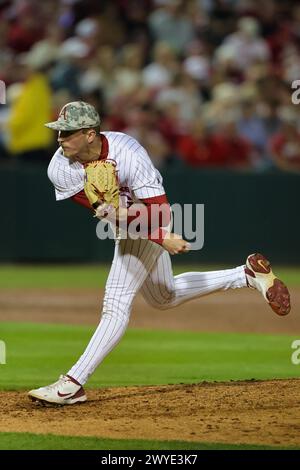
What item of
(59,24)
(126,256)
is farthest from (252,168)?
(126,256)

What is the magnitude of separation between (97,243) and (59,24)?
3.51 meters

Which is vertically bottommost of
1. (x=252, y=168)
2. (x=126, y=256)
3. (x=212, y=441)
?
(x=212, y=441)

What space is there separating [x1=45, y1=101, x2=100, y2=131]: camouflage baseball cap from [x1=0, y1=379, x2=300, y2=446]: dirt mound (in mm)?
1633

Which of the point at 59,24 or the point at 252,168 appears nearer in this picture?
the point at 252,168

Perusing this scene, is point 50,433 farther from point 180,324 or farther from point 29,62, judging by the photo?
point 29,62

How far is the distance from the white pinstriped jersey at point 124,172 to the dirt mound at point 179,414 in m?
1.25

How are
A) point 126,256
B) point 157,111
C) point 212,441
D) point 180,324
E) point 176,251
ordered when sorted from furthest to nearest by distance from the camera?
point 157,111 < point 180,324 < point 126,256 < point 176,251 < point 212,441

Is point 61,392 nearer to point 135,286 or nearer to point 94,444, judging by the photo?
point 135,286

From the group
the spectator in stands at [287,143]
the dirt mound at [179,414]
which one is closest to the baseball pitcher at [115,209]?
the dirt mound at [179,414]

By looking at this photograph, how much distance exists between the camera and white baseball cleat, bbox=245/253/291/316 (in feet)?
21.8

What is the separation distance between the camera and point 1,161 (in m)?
15.2

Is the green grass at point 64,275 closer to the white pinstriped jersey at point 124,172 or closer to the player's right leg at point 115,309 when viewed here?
the player's right leg at point 115,309

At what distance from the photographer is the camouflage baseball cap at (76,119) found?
20.3 ft

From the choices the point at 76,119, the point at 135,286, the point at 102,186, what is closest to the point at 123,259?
the point at 135,286
